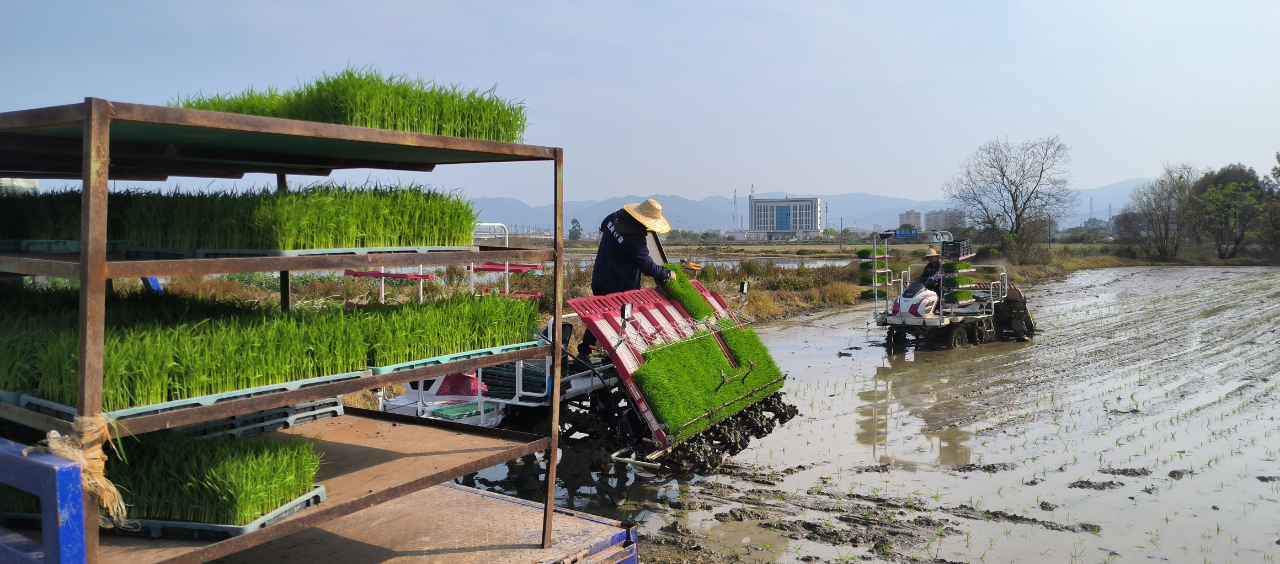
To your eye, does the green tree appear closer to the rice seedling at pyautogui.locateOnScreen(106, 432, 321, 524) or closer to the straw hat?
the straw hat

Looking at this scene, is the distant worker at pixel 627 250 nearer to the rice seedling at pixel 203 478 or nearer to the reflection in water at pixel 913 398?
the reflection in water at pixel 913 398

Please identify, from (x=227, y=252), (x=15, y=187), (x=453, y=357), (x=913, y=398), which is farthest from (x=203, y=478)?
(x=913, y=398)

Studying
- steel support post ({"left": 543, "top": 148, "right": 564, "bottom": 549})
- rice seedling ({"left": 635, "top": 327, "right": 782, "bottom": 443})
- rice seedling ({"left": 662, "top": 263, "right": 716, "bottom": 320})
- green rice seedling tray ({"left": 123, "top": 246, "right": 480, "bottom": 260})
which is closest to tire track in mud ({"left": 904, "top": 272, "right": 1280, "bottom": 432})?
rice seedling ({"left": 635, "top": 327, "right": 782, "bottom": 443})

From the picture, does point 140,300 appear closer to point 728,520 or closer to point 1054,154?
point 728,520

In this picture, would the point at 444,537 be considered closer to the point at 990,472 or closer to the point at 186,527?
the point at 186,527

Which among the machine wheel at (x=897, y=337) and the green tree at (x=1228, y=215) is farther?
the green tree at (x=1228, y=215)

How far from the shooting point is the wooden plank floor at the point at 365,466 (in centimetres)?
297

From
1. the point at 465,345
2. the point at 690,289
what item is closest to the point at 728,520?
the point at 690,289

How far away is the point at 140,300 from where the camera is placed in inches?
167

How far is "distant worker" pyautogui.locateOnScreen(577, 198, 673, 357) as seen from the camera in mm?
7504

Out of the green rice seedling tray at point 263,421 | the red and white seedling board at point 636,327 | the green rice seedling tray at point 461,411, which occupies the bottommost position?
the green rice seedling tray at point 461,411

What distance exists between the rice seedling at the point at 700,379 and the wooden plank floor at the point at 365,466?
1872 millimetres

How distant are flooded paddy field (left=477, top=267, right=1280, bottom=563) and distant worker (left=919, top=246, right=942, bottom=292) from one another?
1.18 metres

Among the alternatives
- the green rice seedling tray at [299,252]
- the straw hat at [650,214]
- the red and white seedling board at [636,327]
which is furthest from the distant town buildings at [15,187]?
the straw hat at [650,214]
